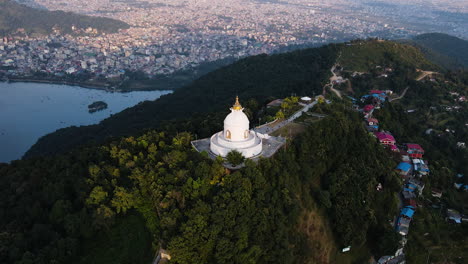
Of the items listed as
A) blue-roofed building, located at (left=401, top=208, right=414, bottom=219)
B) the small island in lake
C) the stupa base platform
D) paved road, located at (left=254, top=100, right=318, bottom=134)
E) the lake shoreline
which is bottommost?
the lake shoreline

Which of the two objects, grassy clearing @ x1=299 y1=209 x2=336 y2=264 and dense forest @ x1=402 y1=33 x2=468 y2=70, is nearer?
grassy clearing @ x1=299 y1=209 x2=336 y2=264

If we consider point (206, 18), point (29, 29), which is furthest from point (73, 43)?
point (206, 18)

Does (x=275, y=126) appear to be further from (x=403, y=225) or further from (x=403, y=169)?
(x=403, y=169)

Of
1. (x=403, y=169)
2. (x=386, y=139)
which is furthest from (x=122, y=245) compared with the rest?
(x=386, y=139)

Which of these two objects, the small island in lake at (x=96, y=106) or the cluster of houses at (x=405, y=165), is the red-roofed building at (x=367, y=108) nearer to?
the cluster of houses at (x=405, y=165)

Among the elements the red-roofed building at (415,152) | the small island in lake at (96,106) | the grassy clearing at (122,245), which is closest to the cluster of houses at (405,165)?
the red-roofed building at (415,152)

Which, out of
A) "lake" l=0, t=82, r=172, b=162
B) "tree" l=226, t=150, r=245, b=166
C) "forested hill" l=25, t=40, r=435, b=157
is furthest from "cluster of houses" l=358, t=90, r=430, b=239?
"lake" l=0, t=82, r=172, b=162

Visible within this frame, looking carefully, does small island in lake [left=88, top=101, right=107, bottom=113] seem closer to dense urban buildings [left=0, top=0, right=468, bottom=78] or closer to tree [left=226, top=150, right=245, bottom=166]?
dense urban buildings [left=0, top=0, right=468, bottom=78]
